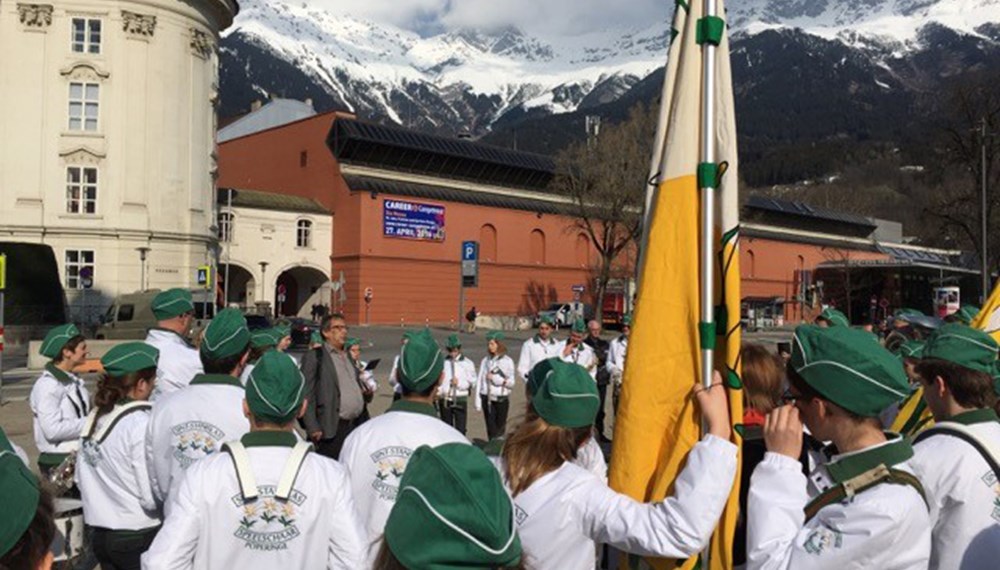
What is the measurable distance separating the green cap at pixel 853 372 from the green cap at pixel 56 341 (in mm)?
6172

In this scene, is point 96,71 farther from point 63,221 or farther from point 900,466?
point 900,466

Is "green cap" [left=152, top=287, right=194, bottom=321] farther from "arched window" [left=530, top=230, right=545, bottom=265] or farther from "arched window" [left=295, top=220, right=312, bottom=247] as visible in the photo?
"arched window" [left=530, top=230, right=545, bottom=265]

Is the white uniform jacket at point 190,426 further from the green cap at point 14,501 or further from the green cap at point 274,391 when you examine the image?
the green cap at point 14,501

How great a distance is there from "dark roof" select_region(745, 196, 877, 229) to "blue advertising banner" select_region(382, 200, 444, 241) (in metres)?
28.7

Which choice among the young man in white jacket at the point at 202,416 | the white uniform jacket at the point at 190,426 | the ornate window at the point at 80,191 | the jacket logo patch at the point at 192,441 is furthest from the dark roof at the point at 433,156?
the jacket logo patch at the point at 192,441

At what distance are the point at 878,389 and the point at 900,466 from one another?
0.24 m

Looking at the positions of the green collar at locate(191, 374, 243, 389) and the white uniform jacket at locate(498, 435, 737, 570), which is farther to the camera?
the green collar at locate(191, 374, 243, 389)

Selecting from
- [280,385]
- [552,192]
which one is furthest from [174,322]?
[552,192]

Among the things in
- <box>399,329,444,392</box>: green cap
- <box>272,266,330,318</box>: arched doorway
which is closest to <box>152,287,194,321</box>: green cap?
<box>399,329,444,392</box>: green cap

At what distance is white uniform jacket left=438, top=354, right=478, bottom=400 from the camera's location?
43.0 ft

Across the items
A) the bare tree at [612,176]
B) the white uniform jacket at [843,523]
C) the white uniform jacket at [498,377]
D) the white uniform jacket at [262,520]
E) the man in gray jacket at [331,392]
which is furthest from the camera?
the bare tree at [612,176]

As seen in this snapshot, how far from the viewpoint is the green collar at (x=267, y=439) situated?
3576mm

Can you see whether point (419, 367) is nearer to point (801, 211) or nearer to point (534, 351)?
point (534, 351)

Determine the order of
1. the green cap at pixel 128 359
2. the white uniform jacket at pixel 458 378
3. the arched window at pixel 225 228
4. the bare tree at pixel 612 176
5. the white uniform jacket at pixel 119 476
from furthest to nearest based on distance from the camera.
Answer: the arched window at pixel 225 228 < the bare tree at pixel 612 176 < the white uniform jacket at pixel 458 378 < the green cap at pixel 128 359 < the white uniform jacket at pixel 119 476
